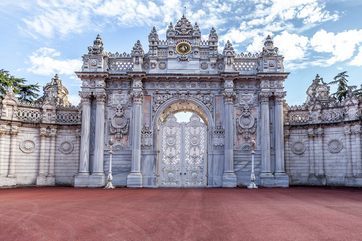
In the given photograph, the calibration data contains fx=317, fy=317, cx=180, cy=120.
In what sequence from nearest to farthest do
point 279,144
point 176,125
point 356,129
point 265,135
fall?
point 356,129 → point 279,144 → point 265,135 → point 176,125

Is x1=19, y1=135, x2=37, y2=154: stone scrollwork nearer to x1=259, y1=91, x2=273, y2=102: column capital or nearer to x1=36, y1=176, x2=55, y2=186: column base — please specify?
x1=36, y1=176, x2=55, y2=186: column base

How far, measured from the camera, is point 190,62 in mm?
23484

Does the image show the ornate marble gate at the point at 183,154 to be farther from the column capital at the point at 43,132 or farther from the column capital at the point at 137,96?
the column capital at the point at 43,132

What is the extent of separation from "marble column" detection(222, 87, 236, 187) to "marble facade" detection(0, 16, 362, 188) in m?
0.07

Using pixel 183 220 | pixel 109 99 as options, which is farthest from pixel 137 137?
pixel 183 220

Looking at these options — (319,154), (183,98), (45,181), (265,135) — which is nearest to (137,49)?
(183,98)

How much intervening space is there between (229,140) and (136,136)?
21.4ft

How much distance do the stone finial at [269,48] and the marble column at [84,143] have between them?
521 inches

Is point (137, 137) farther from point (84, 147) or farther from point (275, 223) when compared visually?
point (275, 223)

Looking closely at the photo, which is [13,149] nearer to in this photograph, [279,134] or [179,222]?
[179,222]

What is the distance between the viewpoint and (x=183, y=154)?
898 inches

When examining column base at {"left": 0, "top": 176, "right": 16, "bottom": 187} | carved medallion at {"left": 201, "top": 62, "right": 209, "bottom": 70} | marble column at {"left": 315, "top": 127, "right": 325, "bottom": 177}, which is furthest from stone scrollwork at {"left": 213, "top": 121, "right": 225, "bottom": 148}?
column base at {"left": 0, "top": 176, "right": 16, "bottom": 187}

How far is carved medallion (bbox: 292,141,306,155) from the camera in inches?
922

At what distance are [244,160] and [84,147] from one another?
11.3 meters
